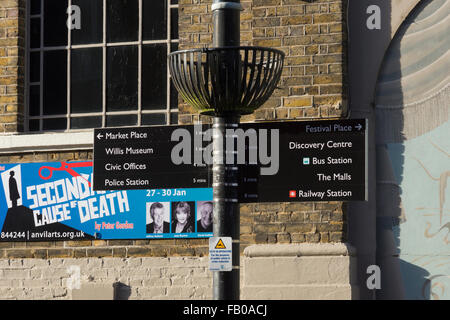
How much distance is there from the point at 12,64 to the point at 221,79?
5.11 metres

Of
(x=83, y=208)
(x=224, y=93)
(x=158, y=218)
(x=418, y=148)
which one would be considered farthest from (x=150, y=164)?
(x=418, y=148)

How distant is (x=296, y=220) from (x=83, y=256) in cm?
Answer: 250

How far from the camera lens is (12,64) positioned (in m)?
10.5

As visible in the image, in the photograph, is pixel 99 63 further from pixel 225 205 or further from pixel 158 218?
pixel 225 205

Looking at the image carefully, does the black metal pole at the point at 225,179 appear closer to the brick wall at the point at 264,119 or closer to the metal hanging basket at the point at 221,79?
the metal hanging basket at the point at 221,79

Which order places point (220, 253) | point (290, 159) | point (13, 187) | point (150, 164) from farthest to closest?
1. point (13, 187)
2. point (150, 164)
3. point (290, 159)
4. point (220, 253)

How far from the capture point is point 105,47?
10422 mm

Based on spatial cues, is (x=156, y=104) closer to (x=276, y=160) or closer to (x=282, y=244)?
(x=282, y=244)

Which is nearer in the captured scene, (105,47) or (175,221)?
(175,221)

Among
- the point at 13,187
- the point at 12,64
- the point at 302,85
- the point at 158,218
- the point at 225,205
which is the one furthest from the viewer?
the point at 12,64

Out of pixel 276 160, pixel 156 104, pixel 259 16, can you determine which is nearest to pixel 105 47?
pixel 156 104

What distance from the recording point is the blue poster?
9742 mm

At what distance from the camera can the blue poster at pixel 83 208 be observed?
9.74 metres

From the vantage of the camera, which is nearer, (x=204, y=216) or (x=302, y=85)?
(x=302, y=85)
